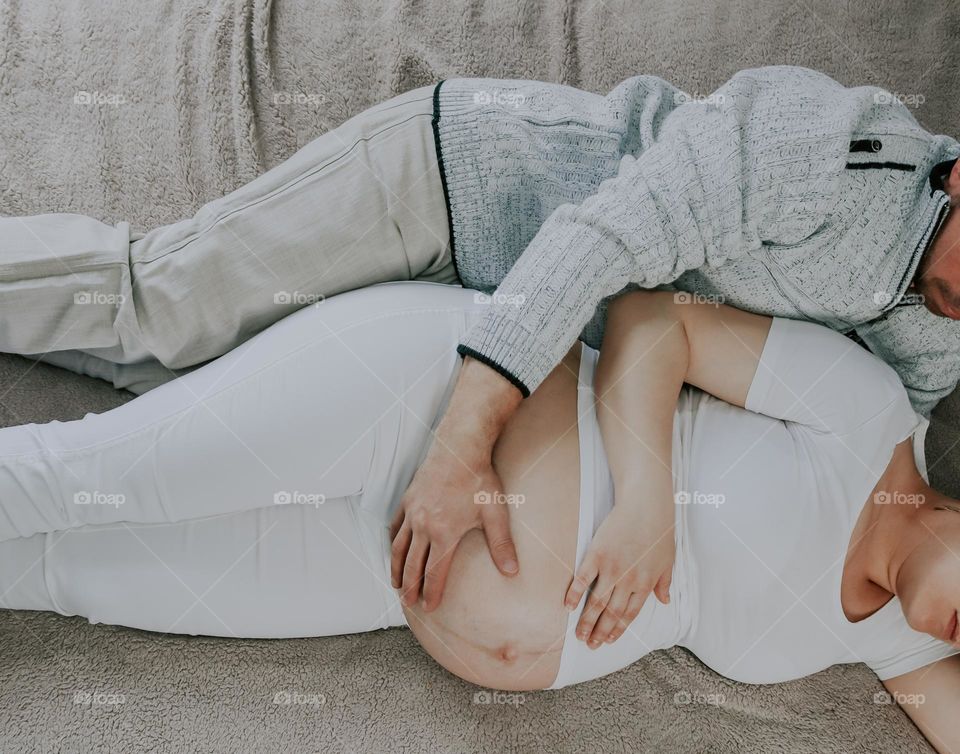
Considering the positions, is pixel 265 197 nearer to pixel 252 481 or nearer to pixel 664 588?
pixel 252 481

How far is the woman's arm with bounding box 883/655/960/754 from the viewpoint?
106cm

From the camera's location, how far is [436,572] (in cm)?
92

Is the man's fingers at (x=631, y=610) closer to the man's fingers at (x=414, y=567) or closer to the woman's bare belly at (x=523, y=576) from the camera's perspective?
the woman's bare belly at (x=523, y=576)

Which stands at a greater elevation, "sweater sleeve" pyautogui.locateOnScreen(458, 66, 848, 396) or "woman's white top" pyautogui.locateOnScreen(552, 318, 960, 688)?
"sweater sleeve" pyautogui.locateOnScreen(458, 66, 848, 396)

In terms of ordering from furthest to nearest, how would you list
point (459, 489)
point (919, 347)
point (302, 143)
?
point (302, 143) → point (919, 347) → point (459, 489)

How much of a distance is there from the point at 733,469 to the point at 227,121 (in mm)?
860

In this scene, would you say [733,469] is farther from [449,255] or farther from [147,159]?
[147,159]

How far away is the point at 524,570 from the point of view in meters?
0.94

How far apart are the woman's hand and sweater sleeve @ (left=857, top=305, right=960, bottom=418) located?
0.37 m

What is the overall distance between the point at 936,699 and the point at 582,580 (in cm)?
53

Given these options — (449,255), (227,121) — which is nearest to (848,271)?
(449,255)

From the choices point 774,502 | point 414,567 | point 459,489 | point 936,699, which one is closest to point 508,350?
point 459,489

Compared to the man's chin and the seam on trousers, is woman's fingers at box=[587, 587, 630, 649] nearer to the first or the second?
the man's chin

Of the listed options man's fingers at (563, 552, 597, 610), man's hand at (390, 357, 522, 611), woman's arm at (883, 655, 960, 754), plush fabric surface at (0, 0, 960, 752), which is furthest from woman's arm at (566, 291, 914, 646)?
woman's arm at (883, 655, 960, 754)
